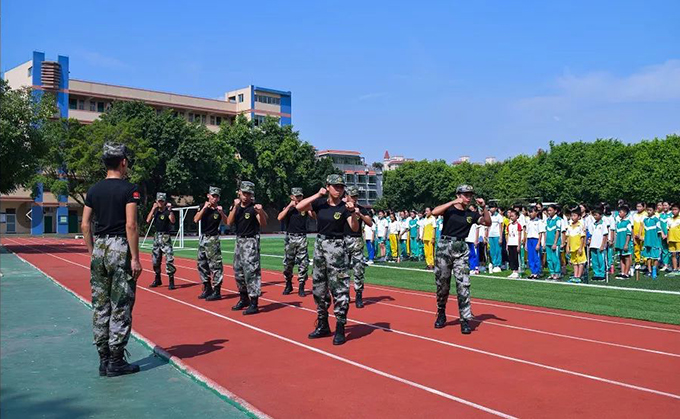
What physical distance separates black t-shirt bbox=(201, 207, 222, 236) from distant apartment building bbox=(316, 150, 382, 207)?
8828cm

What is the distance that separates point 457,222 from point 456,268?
0.66m

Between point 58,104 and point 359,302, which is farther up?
point 58,104

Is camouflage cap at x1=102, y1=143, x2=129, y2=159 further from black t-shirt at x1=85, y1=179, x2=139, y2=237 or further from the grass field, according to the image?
the grass field

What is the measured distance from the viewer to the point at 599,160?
5394cm

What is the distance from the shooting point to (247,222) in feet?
32.6

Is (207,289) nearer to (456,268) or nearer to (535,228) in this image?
(456,268)

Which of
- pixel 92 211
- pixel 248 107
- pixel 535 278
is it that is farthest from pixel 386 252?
pixel 248 107

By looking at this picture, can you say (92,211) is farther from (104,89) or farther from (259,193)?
(104,89)

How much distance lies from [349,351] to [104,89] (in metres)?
60.6

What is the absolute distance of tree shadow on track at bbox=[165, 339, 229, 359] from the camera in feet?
22.6

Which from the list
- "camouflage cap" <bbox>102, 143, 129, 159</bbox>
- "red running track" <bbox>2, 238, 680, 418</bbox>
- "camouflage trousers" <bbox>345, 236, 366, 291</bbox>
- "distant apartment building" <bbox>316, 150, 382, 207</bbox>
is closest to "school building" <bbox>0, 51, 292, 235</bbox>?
→ "distant apartment building" <bbox>316, 150, 382, 207</bbox>

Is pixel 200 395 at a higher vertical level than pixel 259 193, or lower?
lower

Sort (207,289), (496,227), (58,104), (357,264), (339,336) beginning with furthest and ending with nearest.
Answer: (58,104) → (496,227) → (207,289) → (357,264) → (339,336)

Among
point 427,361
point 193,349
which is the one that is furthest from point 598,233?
point 193,349
